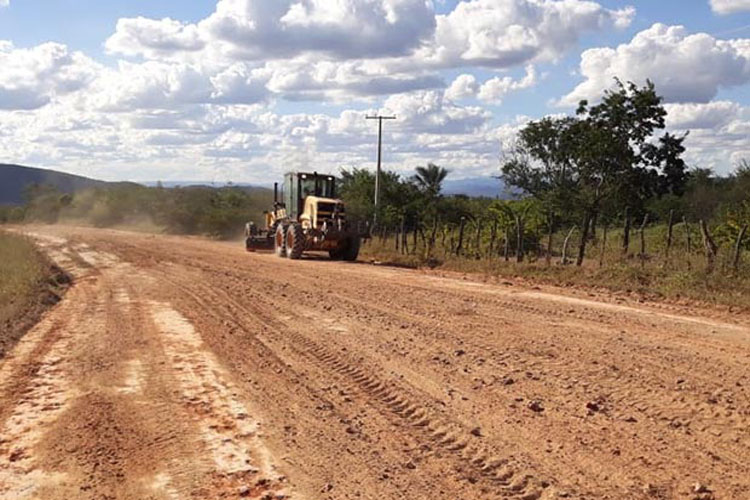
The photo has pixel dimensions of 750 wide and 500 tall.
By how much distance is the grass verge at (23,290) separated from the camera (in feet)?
38.6

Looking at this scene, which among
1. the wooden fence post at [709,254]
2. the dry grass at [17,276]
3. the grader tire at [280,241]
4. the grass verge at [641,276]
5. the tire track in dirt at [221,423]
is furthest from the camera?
the grader tire at [280,241]

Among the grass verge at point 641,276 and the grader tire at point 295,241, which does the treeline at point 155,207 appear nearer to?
the grader tire at point 295,241

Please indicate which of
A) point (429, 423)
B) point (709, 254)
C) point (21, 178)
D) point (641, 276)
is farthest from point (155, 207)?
point (21, 178)

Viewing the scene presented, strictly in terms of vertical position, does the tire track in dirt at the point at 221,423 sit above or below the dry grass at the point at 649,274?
below

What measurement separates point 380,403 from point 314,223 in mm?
18342

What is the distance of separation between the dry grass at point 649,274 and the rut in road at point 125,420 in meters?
9.02

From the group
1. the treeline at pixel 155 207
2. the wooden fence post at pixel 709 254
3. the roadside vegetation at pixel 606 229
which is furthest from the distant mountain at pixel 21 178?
the wooden fence post at pixel 709 254

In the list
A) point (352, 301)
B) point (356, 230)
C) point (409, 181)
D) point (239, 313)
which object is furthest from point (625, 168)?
point (409, 181)

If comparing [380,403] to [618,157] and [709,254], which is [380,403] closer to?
[709,254]

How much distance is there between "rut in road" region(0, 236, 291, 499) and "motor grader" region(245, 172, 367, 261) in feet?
44.0

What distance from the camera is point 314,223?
25.5 metres

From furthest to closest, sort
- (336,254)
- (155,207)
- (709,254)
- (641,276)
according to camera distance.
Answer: (155,207), (336,254), (641,276), (709,254)

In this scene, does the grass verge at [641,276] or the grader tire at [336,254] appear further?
the grader tire at [336,254]

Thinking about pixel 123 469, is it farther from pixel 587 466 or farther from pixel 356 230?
pixel 356 230
